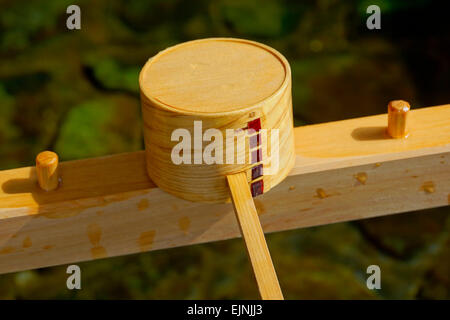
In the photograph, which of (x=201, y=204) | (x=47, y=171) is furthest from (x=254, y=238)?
(x=47, y=171)

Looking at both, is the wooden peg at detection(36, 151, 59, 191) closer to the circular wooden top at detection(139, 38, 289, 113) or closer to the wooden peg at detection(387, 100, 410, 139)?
the circular wooden top at detection(139, 38, 289, 113)

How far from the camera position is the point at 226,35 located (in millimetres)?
1645

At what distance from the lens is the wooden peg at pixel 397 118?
118 cm

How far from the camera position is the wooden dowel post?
3.17 feet

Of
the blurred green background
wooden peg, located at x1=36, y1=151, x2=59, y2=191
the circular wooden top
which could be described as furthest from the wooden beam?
the blurred green background

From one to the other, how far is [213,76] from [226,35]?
0.58 metres

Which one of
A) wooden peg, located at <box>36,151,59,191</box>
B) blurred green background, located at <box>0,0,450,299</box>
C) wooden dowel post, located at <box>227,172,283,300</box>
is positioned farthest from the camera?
blurred green background, located at <box>0,0,450,299</box>

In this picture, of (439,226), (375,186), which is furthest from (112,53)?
(439,226)

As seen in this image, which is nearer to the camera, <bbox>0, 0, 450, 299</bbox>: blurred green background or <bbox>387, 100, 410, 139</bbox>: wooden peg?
<bbox>387, 100, 410, 139</bbox>: wooden peg

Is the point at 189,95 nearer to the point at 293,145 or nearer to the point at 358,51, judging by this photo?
the point at 293,145

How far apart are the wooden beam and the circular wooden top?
0.16 m

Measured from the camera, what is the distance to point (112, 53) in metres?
1.62

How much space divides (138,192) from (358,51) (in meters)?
0.76

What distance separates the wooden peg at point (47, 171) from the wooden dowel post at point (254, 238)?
26 cm
